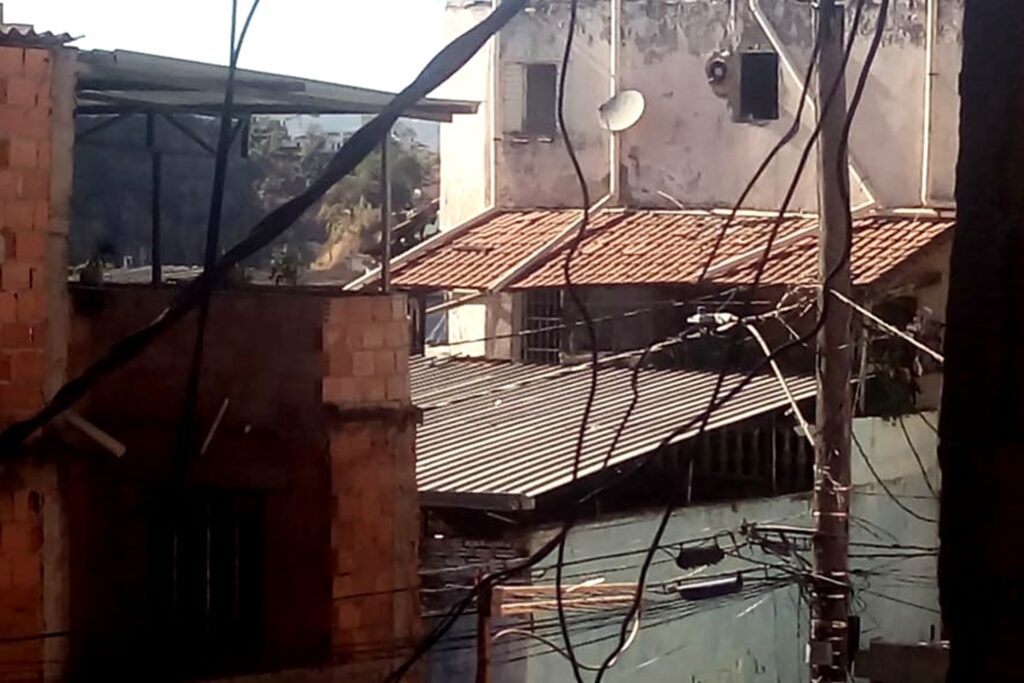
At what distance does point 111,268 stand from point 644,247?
22.0ft

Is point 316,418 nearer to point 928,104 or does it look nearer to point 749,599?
point 749,599

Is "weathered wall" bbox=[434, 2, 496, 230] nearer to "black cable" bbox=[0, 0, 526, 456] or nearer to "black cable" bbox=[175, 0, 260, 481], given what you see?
"black cable" bbox=[175, 0, 260, 481]

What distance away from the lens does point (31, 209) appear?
7.27 meters

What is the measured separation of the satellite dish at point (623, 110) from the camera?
17.0 m

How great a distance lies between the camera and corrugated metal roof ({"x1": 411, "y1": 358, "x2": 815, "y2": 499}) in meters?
9.93

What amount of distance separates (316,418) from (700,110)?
390 inches

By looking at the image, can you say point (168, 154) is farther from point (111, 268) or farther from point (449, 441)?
point (449, 441)

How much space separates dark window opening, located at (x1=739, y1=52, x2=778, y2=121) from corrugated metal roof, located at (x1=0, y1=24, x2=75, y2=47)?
10529 millimetres

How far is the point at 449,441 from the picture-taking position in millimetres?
11250

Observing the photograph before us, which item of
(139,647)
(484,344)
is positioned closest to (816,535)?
(139,647)

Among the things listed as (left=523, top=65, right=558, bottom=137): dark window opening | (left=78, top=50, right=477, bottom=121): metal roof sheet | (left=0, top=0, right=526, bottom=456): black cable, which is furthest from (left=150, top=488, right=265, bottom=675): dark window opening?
(left=523, top=65, right=558, bottom=137): dark window opening

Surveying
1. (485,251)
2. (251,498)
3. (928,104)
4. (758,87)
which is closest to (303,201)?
(251,498)

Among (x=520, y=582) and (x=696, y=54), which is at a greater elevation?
(x=696, y=54)

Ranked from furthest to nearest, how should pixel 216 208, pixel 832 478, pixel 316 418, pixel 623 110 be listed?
pixel 623 110 < pixel 832 478 < pixel 316 418 < pixel 216 208
